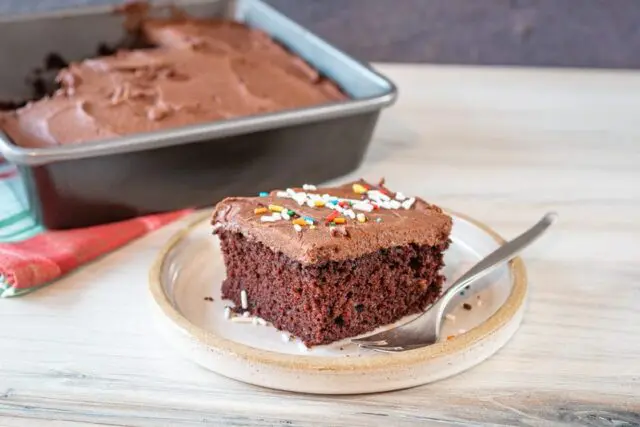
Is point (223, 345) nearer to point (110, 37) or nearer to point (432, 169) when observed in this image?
point (432, 169)

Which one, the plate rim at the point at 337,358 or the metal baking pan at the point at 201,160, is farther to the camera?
the metal baking pan at the point at 201,160

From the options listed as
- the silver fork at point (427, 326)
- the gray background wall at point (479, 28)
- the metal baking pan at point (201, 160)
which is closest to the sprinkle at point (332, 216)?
the silver fork at point (427, 326)

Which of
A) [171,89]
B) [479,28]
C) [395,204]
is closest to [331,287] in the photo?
[395,204]

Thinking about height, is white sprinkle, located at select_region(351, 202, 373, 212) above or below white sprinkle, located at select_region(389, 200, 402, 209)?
above

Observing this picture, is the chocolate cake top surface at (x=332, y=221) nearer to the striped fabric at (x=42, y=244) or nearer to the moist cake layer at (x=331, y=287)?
the moist cake layer at (x=331, y=287)

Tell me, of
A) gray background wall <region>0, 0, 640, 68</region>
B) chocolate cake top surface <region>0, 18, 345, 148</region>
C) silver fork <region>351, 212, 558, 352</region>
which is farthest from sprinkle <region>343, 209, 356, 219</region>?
gray background wall <region>0, 0, 640, 68</region>

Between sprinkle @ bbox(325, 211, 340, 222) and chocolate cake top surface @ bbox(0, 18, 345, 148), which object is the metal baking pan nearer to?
chocolate cake top surface @ bbox(0, 18, 345, 148)

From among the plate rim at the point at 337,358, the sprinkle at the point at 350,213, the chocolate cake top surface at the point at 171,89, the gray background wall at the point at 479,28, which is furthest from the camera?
the gray background wall at the point at 479,28
